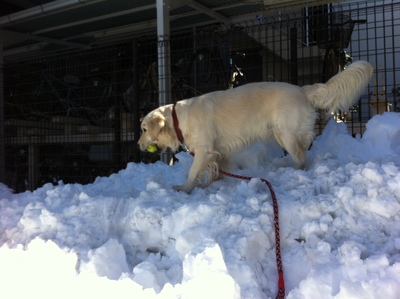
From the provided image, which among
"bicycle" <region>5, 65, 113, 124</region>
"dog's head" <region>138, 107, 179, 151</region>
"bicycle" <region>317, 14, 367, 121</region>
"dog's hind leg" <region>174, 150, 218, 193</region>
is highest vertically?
"bicycle" <region>317, 14, 367, 121</region>

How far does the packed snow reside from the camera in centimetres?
182

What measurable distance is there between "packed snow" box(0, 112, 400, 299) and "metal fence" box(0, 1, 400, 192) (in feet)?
7.55

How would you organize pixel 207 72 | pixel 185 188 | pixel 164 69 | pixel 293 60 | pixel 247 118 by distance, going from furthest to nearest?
pixel 207 72 → pixel 293 60 → pixel 164 69 → pixel 247 118 → pixel 185 188

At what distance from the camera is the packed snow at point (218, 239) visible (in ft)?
5.97

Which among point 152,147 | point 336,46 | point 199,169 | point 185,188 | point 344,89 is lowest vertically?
point 185,188

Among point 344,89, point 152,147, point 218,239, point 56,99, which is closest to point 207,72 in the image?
point 152,147

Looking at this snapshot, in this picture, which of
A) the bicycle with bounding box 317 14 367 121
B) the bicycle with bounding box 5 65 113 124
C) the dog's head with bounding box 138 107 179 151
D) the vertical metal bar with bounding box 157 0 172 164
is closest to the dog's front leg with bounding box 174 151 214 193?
the dog's head with bounding box 138 107 179 151

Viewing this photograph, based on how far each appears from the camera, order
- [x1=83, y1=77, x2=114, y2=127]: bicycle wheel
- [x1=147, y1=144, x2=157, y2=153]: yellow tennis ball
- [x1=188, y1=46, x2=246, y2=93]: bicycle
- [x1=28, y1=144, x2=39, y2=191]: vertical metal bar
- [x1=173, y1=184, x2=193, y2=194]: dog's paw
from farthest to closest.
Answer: [x1=28, y1=144, x2=39, y2=191]: vertical metal bar, [x1=83, y1=77, x2=114, y2=127]: bicycle wheel, [x1=188, y1=46, x2=246, y2=93]: bicycle, [x1=147, y1=144, x2=157, y2=153]: yellow tennis ball, [x1=173, y1=184, x2=193, y2=194]: dog's paw

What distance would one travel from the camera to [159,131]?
363 centimetres

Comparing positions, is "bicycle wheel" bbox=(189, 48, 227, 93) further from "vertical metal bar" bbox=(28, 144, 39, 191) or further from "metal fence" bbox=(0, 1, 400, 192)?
"vertical metal bar" bbox=(28, 144, 39, 191)

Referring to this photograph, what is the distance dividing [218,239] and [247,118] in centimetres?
161

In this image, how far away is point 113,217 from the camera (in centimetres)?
293

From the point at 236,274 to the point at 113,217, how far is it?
4.46 feet

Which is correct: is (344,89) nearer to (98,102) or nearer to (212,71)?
(212,71)
